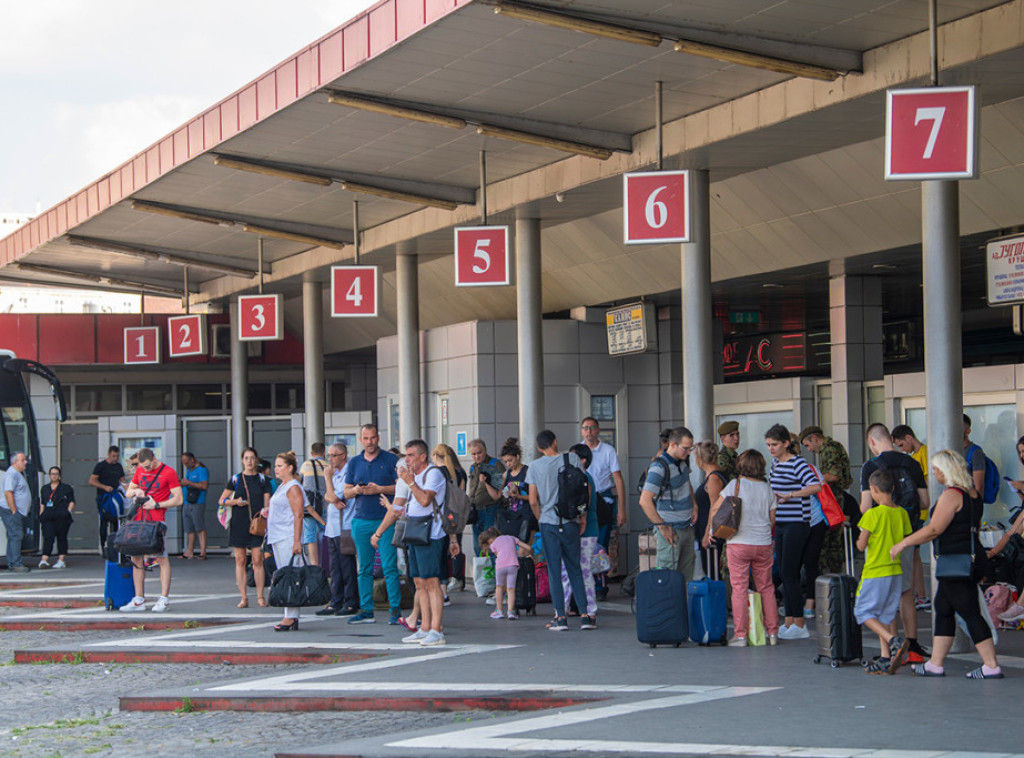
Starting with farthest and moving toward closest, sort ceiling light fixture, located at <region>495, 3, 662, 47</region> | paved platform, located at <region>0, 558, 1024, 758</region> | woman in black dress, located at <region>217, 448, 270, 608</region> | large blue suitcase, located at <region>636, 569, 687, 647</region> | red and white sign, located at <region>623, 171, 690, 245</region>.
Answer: woman in black dress, located at <region>217, 448, 270, 608</region> → red and white sign, located at <region>623, 171, 690, 245</region> → large blue suitcase, located at <region>636, 569, 687, 647</region> → ceiling light fixture, located at <region>495, 3, 662, 47</region> → paved platform, located at <region>0, 558, 1024, 758</region>

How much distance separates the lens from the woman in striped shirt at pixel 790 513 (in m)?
11.5

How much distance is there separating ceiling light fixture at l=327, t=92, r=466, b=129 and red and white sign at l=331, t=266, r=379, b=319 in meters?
4.69

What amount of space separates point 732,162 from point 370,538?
17.2 ft

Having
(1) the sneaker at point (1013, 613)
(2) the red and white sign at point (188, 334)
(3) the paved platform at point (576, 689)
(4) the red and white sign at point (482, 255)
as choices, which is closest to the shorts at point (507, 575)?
(3) the paved platform at point (576, 689)

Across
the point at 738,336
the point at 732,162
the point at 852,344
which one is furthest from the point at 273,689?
the point at 738,336

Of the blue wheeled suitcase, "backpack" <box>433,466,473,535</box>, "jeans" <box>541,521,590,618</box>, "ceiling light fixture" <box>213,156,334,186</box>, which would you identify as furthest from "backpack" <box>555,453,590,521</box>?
"ceiling light fixture" <box>213,156,334,186</box>

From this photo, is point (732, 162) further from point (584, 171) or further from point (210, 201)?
point (210, 201)

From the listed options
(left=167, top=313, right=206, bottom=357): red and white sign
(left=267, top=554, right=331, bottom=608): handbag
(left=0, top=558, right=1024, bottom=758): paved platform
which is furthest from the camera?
(left=167, top=313, right=206, bottom=357): red and white sign

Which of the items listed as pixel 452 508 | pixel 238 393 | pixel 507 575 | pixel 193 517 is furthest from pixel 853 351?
pixel 238 393

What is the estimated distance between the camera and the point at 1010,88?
11.6 m

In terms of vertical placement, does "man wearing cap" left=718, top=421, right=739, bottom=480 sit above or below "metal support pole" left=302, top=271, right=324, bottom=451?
below

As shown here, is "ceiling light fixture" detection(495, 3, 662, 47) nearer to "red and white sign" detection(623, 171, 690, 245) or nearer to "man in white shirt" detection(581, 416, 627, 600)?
"red and white sign" detection(623, 171, 690, 245)

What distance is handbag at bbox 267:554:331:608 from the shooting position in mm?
12586

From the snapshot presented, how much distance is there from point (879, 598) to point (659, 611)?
1978 mm
